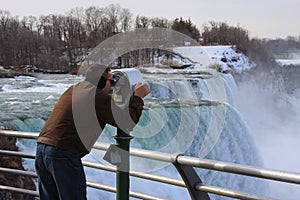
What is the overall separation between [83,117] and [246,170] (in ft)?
3.02

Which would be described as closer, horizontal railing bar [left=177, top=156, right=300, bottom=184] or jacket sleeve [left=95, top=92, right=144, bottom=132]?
horizontal railing bar [left=177, top=156, right=300, bottom=184]

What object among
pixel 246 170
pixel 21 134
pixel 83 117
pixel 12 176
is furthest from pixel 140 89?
pixel 12 176

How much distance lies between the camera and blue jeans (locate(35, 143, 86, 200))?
2.35 meters

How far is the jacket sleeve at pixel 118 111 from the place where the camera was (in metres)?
2.26

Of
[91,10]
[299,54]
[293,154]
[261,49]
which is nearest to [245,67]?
[261,49]

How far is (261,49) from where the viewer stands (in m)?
54.4

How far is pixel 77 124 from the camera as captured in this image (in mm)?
2340

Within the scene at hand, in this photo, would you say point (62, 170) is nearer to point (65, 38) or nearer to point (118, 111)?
point (118, 111)

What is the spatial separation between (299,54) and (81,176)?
95.7m

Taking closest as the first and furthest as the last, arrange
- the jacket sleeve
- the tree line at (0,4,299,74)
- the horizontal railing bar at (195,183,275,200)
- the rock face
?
the horizontal railing bar at (195,183,275,200) → the jacket sleeve → the rock face → the tree line at (0,4,299,74)

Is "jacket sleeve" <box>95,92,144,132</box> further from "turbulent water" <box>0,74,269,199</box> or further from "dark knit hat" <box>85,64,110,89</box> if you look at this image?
"turbulent water" <box>0,74,269,199</box>

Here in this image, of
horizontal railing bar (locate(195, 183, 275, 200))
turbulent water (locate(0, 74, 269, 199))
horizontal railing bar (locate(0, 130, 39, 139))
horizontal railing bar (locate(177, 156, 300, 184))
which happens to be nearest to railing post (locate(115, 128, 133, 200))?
horizontal railing bar (locate(177, 156, 300, 184))

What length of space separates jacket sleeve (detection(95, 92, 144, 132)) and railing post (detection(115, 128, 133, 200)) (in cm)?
5

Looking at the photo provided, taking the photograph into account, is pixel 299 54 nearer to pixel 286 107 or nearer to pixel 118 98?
pixel 286 107
